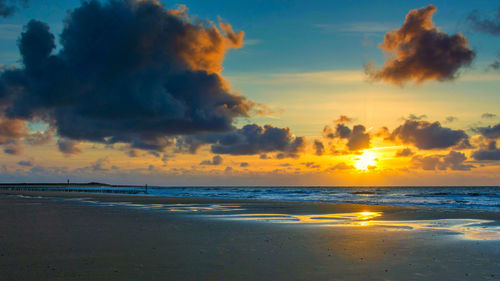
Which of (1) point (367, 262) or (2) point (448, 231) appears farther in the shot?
(2) point (448, 231)

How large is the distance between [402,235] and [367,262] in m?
7.23

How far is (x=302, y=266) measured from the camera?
11641 millimetres

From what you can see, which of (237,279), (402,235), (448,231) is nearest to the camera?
(237,279)

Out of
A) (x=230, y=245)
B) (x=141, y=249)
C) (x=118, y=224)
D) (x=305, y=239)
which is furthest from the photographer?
(x=118, y=224)

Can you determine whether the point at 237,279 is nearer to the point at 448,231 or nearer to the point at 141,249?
the point at 141,249

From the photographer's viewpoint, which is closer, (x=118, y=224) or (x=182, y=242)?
(x=182, y=242)

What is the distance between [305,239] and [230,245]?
11.6ft

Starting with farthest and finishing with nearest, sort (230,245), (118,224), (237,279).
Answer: (118,224) → (230,245) → (237,279)

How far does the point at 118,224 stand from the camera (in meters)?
22.2

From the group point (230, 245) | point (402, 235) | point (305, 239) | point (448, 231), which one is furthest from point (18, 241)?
point (448, 231)

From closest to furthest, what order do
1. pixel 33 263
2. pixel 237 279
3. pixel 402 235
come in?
pixel 237 279, pixel 33 263, pixel 402 235

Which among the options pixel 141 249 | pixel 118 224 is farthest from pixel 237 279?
pixel 118 224

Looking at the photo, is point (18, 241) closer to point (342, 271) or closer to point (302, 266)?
point (302, 266)

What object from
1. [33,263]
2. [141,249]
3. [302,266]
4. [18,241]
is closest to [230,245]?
[141,249]
